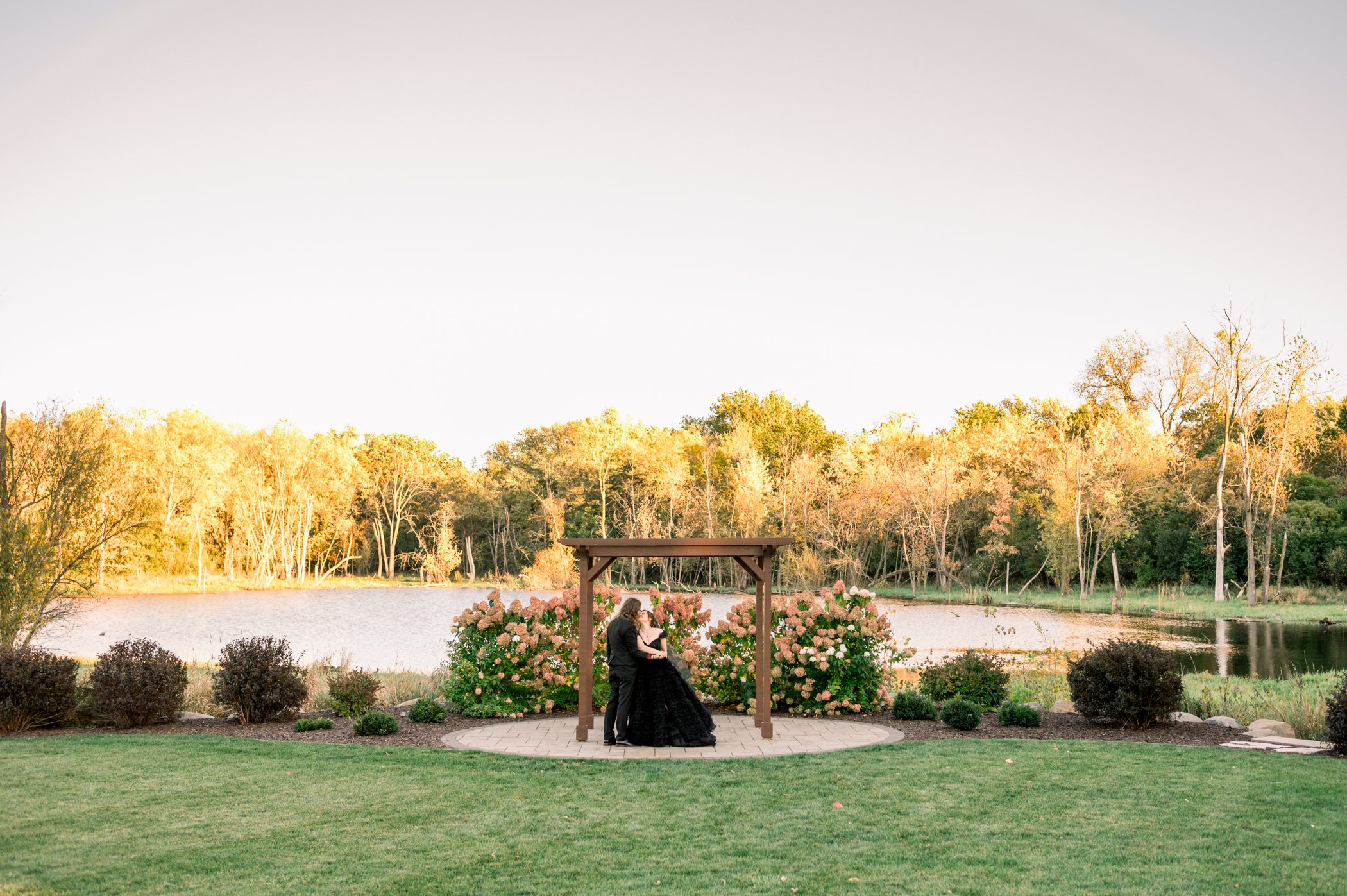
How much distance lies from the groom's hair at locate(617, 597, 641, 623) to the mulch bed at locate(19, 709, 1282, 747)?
2190 millimetres

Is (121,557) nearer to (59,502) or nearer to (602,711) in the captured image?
(59,502)

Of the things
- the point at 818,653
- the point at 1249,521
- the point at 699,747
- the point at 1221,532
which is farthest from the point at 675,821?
the point at 1221,532

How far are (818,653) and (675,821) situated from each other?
189 inches

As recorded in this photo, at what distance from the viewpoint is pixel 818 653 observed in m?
10.9

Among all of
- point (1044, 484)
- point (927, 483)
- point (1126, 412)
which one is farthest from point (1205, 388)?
point (927, 483)

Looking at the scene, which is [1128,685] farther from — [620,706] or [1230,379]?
[1230,379]

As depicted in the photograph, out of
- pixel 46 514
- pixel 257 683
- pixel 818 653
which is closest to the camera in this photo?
pixel 257 683

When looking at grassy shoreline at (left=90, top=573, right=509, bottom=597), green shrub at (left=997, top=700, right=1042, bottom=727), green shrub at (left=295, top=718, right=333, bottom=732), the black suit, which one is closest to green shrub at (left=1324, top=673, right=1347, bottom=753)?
→ green shrub at (left=997, top=700, right=1042, bottom=727)

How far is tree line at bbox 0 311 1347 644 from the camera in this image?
35250 millimetres

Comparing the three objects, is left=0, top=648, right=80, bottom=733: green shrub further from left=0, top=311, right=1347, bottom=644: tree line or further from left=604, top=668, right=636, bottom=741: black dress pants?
left=0, top=311, right=1347, bottom=644: tree line

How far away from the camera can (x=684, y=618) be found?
11469 millimetres

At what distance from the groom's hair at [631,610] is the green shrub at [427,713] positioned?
2.58 meters

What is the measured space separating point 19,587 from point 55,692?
11.8 feet

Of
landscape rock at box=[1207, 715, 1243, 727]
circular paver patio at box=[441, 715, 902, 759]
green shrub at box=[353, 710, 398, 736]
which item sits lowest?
circular paver patio at box=[441, 715, 902, 759]
